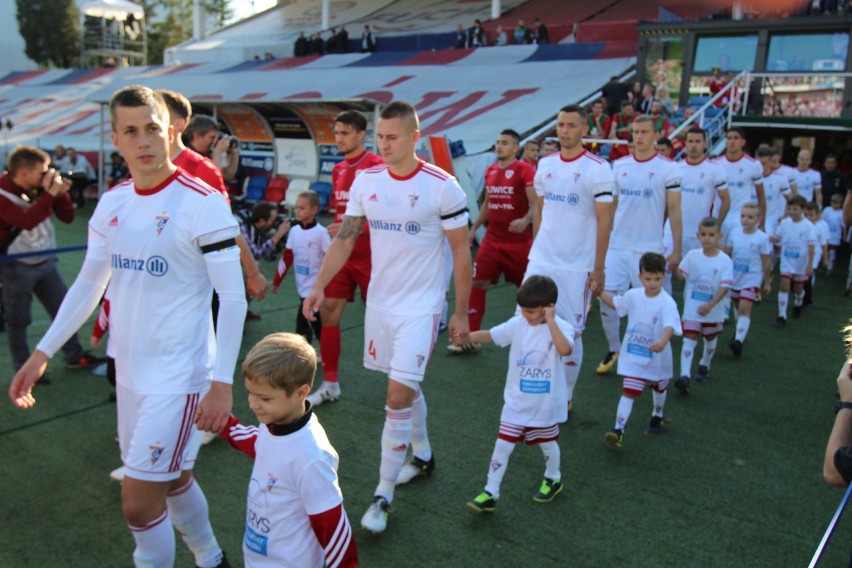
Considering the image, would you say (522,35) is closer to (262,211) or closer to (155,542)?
(262,211)

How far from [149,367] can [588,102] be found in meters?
14.6

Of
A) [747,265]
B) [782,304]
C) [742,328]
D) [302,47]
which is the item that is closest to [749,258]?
[747,265]

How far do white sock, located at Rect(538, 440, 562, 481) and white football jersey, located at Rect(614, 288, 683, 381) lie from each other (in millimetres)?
1073

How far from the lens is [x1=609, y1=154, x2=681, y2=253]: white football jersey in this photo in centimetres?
616

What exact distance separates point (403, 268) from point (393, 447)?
0.94m

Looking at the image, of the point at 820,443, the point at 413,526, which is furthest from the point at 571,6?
the point at 413,526

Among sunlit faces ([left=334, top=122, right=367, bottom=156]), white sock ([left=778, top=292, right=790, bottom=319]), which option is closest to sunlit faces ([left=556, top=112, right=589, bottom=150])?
sunlit faces ([left=334, top=122, right=367, bottom=156])

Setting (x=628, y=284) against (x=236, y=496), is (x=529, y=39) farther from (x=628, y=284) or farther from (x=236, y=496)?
(x=236, y=496)

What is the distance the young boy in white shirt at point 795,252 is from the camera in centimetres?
856

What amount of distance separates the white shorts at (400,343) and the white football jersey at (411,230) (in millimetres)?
51

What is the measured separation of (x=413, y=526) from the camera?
3.77 metres

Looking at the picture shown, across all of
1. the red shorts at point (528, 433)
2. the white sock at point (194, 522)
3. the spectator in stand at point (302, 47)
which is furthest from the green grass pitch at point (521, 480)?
the spectator in stand at point (302, 47)

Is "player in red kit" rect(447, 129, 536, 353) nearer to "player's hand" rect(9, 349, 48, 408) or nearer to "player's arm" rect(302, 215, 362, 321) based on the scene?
"player's arm" rect(302, 215, 362, 321)

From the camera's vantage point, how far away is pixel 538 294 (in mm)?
4016
